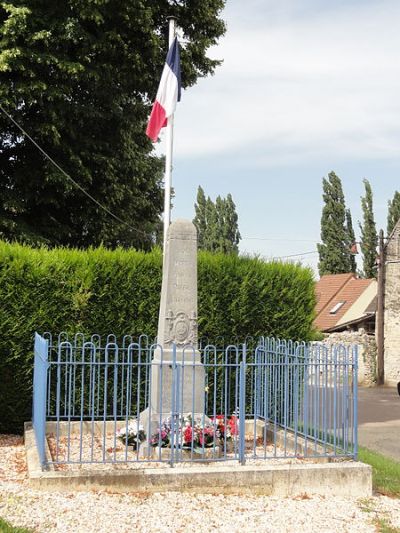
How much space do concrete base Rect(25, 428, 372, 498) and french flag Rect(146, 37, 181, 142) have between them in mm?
6481

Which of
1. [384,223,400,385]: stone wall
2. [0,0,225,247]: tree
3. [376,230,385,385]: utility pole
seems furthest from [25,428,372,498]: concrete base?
[384,223,400,385]: stone wall

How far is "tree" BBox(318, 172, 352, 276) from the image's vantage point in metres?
48.0

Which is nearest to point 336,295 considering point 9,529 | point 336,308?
point 336,308

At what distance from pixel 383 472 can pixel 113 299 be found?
5.00 metres

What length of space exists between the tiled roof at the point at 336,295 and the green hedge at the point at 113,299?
25.5 m

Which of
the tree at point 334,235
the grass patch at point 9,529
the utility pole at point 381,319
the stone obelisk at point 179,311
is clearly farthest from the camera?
the tree at point 334,235

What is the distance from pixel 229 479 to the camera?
6.90m

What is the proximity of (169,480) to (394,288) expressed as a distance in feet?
76.3

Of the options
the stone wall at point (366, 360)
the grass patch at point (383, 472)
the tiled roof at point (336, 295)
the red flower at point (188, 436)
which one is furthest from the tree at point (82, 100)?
the tiled roof at point (336, 295)

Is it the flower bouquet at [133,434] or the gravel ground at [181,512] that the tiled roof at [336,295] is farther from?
the gravel ground at [181,512]

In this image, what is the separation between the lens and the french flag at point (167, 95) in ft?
37.8

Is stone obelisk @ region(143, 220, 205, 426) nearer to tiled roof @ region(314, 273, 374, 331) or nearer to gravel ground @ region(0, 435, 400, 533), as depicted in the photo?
gravel ground @ region(0, 435, 400, 533)

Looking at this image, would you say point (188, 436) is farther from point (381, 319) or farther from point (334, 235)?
point (334, 235)

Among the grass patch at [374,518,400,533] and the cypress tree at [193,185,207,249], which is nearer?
the grass patch at [374,518,400,533]
